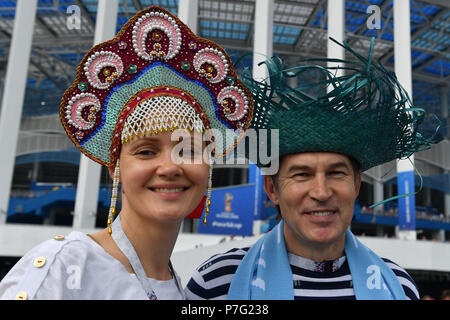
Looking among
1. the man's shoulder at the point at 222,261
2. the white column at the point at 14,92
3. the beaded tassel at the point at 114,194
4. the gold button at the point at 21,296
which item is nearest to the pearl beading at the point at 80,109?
the beaded tassel at the point at 114,194

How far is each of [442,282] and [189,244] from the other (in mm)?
6587

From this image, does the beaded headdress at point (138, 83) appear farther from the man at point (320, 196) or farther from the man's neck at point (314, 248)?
the man's neck at point (314, 248)

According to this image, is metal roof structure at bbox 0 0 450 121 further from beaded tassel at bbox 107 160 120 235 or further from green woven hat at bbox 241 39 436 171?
beaded tassel at bbox 107 160 120 235

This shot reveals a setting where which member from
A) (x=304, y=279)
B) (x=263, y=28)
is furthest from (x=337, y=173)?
(x=263, y=28)

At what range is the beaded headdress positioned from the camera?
130 cm

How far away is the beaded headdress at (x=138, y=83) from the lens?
130cm

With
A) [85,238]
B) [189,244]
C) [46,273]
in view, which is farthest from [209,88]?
[189,244]

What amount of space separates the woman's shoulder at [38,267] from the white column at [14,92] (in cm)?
947

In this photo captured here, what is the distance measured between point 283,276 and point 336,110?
70 cm

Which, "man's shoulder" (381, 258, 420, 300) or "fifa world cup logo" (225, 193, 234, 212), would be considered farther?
"fifa world cup logo" (225, 193, 234, 212)

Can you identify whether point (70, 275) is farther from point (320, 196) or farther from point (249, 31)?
point (249, 31)

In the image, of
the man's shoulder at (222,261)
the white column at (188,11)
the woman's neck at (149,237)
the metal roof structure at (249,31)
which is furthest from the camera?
the metal roof structure at (249,31)

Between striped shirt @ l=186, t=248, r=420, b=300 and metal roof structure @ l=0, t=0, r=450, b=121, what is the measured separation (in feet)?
38.7

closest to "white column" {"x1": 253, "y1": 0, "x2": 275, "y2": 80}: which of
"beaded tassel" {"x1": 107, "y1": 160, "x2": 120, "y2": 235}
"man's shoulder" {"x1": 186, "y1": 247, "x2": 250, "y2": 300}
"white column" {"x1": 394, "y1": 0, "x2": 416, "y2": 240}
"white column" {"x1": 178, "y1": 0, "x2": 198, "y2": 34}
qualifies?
"white column" {"x1": 178, "y1": 0, "x2": 198, "y2": 34}
